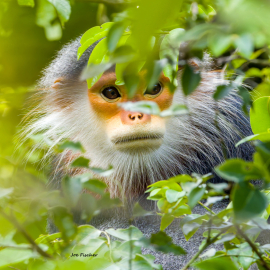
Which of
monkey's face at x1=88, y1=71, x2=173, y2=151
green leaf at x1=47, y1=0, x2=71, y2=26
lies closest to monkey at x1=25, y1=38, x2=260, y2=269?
monkey's face at x1=88, y1=71, x2=173, y2=151

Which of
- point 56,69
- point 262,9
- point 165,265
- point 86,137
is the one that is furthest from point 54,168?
point 262,9

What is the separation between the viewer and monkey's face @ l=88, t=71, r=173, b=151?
1410 millimetres

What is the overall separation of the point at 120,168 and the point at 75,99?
0.44 m

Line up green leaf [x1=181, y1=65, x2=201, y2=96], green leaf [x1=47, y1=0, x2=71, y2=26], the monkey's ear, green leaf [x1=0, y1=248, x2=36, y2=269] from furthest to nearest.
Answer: the monkey's ear < green leaf [x1=47, y1=0, x2=71, y2=26] < green leaf [x1=0, y1=248, x2=36, y2=269] < green leaf [x1=181, y1=65, x2=201, y2=96]

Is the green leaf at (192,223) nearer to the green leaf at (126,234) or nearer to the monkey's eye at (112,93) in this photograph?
the green leaf at (126,234)

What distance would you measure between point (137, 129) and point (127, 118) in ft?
0.20

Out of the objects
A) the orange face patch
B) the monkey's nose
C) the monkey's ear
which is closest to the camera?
the monkey's nose

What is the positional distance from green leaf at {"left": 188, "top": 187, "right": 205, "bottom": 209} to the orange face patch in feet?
3.11

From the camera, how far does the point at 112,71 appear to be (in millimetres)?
1587

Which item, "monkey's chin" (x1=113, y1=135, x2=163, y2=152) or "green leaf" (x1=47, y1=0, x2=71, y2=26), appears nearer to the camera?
"green leaf" (x1=47, y1=0, x2=71, y2=26)

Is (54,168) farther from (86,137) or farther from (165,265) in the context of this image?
(165,265)

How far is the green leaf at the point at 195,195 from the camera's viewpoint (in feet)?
1.79

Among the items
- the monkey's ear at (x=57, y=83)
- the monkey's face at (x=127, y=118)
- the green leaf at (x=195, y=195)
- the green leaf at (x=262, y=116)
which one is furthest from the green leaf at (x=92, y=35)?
the monkey's ear at (x=57, y=83)

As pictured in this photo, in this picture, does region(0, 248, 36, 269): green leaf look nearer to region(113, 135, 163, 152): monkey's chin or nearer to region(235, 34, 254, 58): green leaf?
region(235, 34, 254, 58): green leaf
